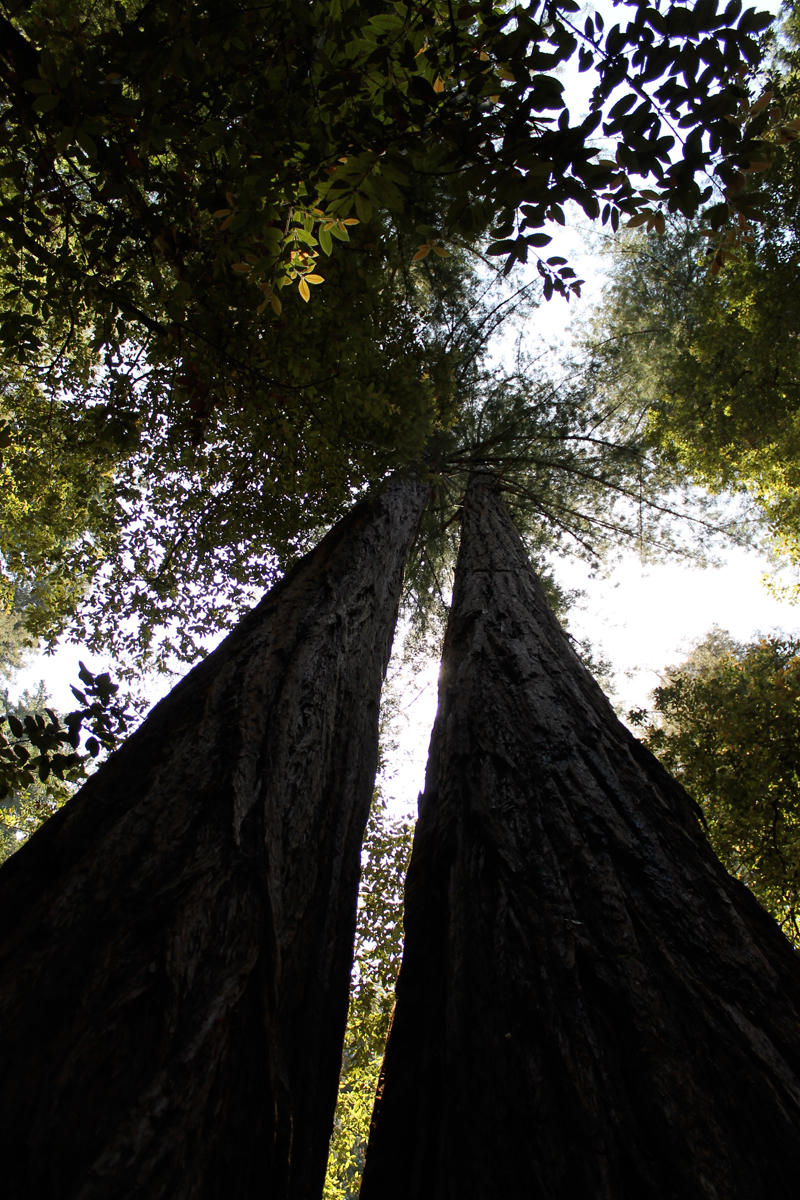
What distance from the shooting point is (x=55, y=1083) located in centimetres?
101

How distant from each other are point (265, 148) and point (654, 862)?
2.52 meters

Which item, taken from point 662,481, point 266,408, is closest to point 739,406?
point 662,481

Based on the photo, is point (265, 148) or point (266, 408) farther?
point (266, 408)

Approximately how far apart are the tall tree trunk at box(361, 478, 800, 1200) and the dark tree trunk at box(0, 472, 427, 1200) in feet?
1.01

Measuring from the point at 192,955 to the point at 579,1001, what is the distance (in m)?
0.86

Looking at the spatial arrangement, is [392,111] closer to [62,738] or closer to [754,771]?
[62,738]

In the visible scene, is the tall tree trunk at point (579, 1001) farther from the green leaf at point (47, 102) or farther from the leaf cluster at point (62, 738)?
the green leaf at point (47, 102)

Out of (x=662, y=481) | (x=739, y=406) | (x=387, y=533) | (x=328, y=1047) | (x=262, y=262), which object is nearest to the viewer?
(x=328, y=1047)

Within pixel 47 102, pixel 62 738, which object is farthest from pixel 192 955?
pixel 47 102

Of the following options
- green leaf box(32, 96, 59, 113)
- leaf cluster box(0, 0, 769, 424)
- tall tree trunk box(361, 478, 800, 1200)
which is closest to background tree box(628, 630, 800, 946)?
tall tree trunk box(361, 478, 800, 1200)

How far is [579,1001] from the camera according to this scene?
1.21m

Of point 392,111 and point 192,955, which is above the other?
point 392,111

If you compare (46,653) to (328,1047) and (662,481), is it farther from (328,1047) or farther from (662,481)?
(662,481)

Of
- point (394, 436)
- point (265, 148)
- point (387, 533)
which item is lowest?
point (265, 148)
